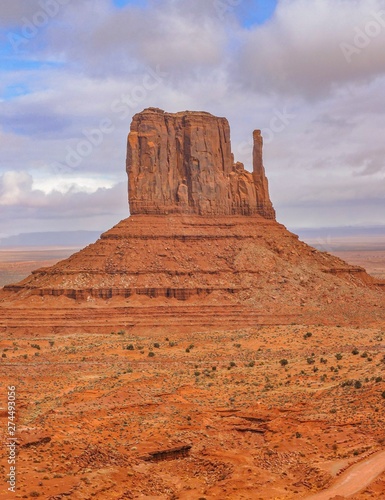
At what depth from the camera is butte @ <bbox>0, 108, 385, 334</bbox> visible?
245 feet

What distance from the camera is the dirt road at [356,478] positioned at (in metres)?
23.9

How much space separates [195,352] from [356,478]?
35.4 m

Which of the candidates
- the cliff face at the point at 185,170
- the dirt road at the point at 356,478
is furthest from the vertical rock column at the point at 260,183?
the dirt road at the point at 356,478

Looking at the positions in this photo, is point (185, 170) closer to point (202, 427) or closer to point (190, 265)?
point (190, 265)

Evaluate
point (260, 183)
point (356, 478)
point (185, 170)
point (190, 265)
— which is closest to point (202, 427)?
point (356, 478)

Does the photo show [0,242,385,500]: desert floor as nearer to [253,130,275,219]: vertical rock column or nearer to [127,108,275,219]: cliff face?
[127,108,275,219]: cliff face

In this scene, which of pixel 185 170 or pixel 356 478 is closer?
pixel 356 478

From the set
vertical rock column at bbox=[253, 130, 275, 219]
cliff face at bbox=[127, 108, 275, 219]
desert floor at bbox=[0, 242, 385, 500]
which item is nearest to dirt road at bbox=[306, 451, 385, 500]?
desert floor at bbox=[0, 242, 385, 500]

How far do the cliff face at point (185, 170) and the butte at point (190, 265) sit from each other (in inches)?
4.2

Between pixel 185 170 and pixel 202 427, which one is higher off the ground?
pixel 185 170

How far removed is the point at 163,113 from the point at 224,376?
1916 inches

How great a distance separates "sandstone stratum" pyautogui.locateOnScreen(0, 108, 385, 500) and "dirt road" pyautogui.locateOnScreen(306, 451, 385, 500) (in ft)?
0.25

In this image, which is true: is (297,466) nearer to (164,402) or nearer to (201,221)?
(164,402)

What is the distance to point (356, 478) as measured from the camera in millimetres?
24781
